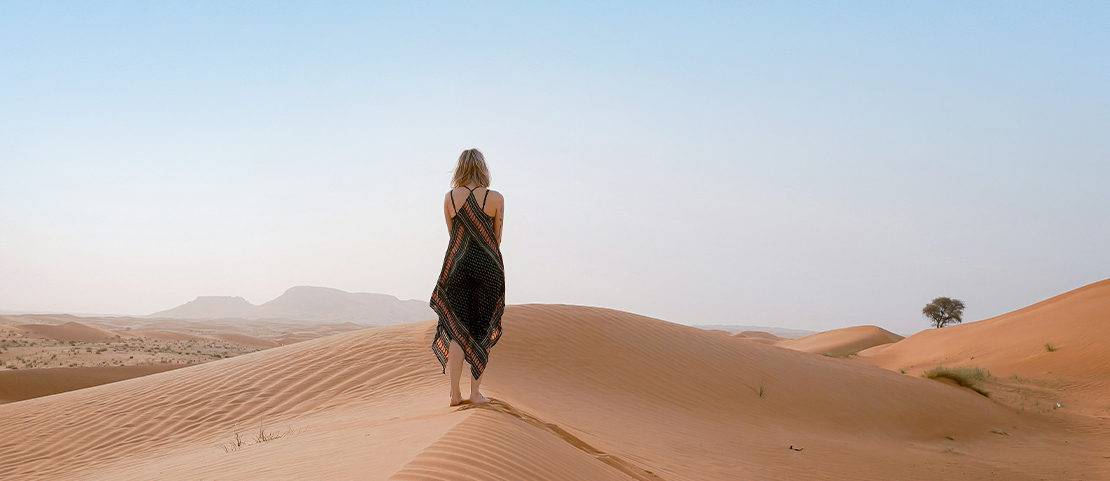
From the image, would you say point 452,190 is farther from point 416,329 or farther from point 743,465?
point 416,329

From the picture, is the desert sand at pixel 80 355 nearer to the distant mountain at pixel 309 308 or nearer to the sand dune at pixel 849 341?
the sand dune at pixel 849 341

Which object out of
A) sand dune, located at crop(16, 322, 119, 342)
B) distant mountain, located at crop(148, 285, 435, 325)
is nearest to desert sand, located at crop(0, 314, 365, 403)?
sand dune, located at crop(16, 322, 119, 342)

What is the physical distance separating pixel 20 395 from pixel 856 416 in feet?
52.8

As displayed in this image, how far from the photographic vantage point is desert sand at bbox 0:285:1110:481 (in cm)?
439

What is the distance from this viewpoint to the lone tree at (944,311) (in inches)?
1650

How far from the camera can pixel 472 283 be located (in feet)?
15.8

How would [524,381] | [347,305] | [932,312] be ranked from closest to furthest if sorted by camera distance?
1. [524,381]
2. [932,312]
3. [347,305]

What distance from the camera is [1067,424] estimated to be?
A: 11.0 meters

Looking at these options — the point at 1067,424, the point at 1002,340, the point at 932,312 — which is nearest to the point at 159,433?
the point at 1067,424

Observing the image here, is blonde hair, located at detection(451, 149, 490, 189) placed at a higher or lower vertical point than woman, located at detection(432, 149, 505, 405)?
higher

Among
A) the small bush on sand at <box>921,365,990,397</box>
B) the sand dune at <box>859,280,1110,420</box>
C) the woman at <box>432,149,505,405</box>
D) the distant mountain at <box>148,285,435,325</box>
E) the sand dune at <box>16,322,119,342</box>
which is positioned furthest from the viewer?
the distant mountain at <box>148,285,435,325</box>

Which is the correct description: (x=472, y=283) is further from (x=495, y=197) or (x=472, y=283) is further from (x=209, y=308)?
(x=209, y=308)

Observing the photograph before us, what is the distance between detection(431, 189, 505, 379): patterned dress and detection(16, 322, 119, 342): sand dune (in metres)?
31.2

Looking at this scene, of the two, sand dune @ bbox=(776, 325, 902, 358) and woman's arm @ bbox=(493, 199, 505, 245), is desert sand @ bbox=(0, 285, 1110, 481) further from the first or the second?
sand dune @ bbox=(776, 325, 902, 358)
